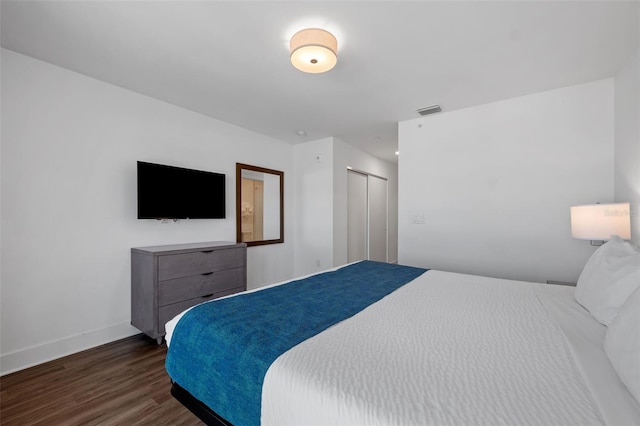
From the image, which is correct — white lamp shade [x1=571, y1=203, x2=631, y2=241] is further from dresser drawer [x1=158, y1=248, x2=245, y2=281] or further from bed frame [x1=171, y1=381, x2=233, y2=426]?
dresser drawer [x1=158, y1=248, x2=245, y2=281]

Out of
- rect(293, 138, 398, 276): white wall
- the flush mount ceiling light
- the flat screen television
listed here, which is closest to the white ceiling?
the flush mount ceiling light

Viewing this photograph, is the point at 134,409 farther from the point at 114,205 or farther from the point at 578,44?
the point at 578,44

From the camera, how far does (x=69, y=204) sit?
2312mm

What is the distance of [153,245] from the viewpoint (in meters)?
2.86

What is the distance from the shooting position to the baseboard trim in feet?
6.58

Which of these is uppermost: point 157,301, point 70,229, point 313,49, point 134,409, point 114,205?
point 313,49

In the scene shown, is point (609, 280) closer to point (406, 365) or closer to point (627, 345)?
point (627, 345)

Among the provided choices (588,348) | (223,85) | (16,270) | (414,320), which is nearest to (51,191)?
(16,270)

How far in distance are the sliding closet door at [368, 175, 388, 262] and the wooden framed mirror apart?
201 cm

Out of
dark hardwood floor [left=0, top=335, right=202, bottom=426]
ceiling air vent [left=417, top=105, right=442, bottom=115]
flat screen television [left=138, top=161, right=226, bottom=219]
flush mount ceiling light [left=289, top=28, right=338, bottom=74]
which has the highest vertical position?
ceiling air vent [left=417, top=105, right=442, bottom=115]

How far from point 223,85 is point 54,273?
7.44 ft

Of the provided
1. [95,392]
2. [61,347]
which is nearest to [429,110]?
[95,392]

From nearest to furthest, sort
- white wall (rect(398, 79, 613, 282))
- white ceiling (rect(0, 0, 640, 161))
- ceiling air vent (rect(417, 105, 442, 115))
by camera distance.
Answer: white ceiling (rect(0, 0, 640, 161)) < white wall (rect(398, 79, 613, 282)) < ceiling air vent (rect(417, 105, 442, 115))

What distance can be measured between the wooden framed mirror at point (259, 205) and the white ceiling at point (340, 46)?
3.94 feet
